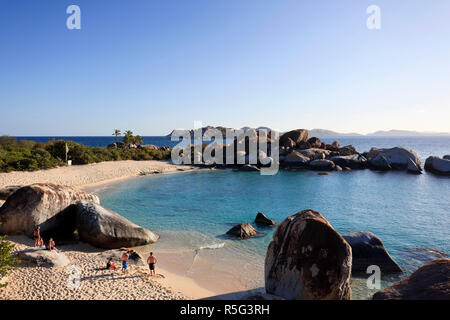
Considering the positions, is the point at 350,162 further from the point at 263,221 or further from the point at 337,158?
the point at 263,221

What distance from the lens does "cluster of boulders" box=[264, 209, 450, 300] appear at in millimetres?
7570

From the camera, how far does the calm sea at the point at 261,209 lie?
13.4 metres

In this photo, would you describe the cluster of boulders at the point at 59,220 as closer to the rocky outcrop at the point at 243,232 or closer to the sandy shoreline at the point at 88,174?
the rocky outcrop at the point at 243,232

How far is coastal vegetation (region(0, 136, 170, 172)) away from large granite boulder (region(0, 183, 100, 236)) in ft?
66.8

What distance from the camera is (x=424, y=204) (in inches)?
963

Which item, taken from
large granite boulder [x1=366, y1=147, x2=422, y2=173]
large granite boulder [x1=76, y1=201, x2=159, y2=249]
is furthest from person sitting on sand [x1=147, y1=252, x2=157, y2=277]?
large granite boulder [x1=366, y1=147, x2=422, y2=173]

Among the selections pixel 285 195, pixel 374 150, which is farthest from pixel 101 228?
pixel 374 150

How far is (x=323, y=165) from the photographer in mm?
46469

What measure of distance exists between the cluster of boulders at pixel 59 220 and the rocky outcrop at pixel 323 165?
3739cm

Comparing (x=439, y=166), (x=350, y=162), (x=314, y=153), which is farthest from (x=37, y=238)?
(x=439, y=166)

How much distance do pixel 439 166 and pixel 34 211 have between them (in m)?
51.8

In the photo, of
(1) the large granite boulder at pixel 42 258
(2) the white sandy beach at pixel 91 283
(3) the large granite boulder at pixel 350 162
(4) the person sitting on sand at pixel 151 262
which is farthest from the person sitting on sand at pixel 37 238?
(3) the large granite boulder at pixel 350 162
